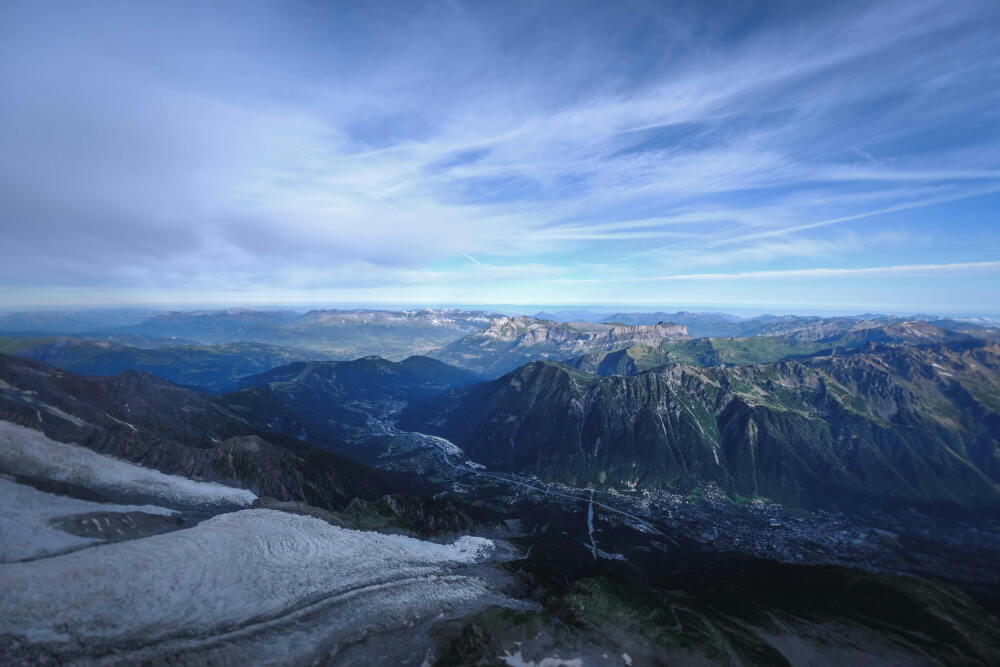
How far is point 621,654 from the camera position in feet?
223

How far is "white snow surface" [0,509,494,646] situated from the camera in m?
45.6

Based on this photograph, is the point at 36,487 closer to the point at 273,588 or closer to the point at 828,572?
the point at 273,588

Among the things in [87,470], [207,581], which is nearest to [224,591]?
[207,581]

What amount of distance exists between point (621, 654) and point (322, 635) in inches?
1805

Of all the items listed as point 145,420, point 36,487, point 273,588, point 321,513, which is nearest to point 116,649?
point 273,588

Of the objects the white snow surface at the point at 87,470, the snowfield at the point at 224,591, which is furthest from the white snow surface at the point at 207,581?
the white snow surface at the point at 87,470

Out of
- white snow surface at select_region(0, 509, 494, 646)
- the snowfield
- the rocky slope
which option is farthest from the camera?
the rocky slope

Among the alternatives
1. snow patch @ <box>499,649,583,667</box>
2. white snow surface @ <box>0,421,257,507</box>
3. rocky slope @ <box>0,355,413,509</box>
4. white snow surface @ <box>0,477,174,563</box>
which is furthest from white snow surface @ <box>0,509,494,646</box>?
rocky slope @ <box>0,355,413,509</box>

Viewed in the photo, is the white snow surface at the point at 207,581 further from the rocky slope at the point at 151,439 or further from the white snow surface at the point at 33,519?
the rocky slope at the point at 151,439

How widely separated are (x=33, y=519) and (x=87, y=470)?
1005 inches

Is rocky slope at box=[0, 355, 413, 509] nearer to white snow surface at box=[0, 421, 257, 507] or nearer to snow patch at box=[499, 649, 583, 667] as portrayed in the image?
white snow surface at box=[0, 421, 257, 507]

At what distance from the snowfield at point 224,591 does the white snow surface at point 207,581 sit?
14cm

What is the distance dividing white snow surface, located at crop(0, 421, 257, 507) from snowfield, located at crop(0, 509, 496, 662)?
80.3 feet

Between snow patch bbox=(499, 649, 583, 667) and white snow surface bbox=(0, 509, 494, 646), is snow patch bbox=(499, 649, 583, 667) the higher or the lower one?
the lower one
